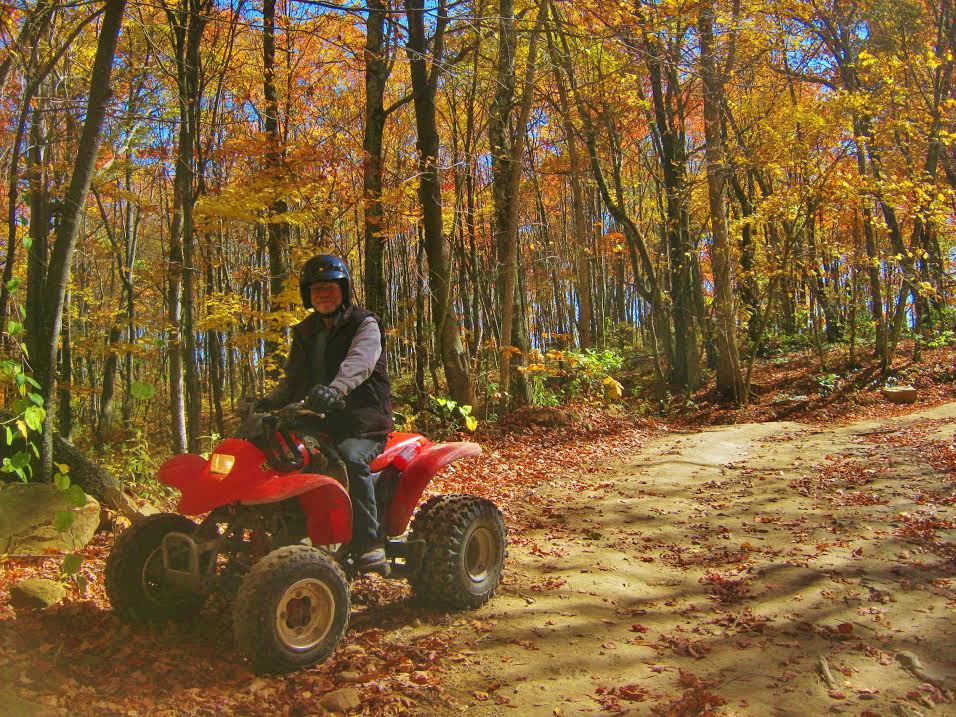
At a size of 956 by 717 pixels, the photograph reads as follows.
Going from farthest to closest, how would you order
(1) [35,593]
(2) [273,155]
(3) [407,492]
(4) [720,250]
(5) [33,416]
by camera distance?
1. (4) [720,250]
2. (2) [273,155]
3. (3) [407,492]
4. (1) [35,593]
5. (5) [33,416]

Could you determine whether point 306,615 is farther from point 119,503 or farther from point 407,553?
point 119,503

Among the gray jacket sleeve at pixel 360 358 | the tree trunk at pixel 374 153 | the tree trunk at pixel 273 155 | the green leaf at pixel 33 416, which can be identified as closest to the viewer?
the green leaf at pixel 33 416

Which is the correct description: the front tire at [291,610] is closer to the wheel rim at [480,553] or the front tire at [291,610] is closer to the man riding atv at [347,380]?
the man riding atv at [347,380]

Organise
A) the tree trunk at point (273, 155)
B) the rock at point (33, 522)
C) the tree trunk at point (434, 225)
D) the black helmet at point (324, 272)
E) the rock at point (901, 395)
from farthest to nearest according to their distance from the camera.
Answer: the rock at point (901, 395)
the tree trunk at point (434, 225)
the tree trunk at point (273, 155)
the rock at point (33, 522)
the black helmet at point (324, 272)

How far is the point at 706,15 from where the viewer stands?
12.0m

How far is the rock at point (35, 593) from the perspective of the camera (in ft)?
11.3

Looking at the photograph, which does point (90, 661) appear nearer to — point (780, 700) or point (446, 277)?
point (780, 700)

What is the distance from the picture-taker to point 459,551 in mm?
3832

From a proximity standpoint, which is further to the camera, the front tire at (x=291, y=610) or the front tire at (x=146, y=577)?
the front tire at (x=146, y=577)

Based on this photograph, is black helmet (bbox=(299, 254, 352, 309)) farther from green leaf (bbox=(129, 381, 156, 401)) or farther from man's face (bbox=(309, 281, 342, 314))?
green leaf (bbox=(129, 381, 156, 401))

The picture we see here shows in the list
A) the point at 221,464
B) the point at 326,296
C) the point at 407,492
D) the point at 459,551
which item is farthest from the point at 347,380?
the point at 459,551

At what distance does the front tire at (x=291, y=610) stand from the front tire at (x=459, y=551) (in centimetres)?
72

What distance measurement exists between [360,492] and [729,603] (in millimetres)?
2321

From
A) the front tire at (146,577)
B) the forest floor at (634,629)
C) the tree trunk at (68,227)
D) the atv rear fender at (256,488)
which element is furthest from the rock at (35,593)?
the tree trunk at (68,227)
